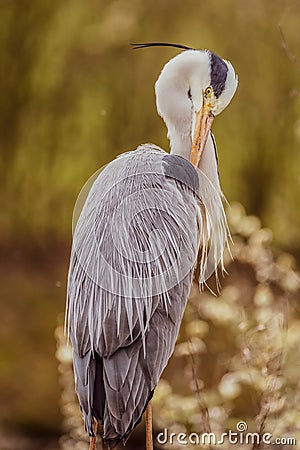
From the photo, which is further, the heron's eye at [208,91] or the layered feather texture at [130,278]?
the heron's eye at [208,91]

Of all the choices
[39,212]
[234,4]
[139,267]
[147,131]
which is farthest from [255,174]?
[139,267]

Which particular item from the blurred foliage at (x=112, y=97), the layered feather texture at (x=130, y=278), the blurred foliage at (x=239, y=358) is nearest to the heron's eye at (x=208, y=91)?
the layered feather texture at (x=130, y=278)

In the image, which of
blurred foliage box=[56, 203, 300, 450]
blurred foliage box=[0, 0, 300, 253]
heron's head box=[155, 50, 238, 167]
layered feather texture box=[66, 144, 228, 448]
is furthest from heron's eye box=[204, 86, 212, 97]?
blurred foliage box=[0, 0, 300, 253]

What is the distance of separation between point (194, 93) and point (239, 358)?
1097 mm

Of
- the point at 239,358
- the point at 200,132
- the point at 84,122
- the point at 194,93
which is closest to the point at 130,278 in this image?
the point at 200,132

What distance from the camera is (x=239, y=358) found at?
2.68 m

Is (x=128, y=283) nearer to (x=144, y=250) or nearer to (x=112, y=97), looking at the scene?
(x=144, y=250)

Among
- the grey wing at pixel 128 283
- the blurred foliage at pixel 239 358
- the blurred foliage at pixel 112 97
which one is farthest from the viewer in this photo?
the blurred foliage at pixel 112 97

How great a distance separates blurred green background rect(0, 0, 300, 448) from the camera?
2861 mm

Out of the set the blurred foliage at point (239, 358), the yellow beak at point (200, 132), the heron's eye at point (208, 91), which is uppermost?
the heron's eye at point (208, 91)

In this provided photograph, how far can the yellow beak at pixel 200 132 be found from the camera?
1.97 metres

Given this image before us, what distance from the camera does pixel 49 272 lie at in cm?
304

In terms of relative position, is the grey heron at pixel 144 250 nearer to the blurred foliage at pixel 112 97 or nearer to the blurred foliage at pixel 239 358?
the blurred foliage at pixel 239 358

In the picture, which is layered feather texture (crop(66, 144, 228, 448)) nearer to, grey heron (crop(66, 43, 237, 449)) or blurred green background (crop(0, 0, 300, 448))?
grey heron (crop(66, 43, 237, 449))
